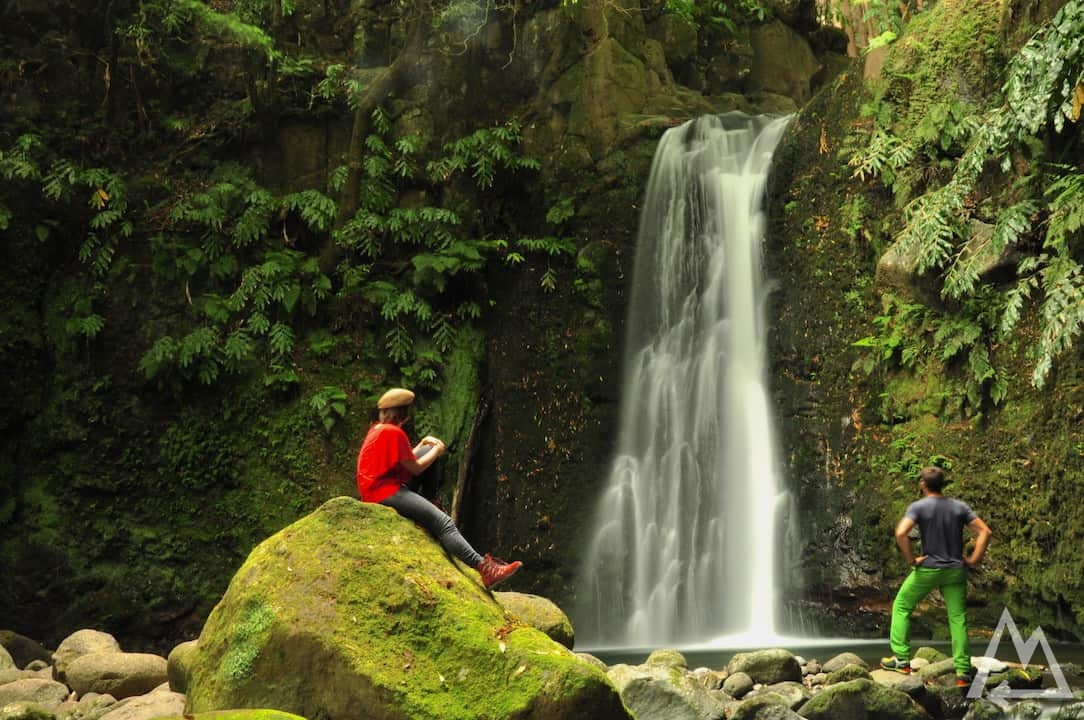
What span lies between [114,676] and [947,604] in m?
6.52

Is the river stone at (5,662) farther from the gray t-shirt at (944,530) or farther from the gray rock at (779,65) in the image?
the gray rock at (779,65)

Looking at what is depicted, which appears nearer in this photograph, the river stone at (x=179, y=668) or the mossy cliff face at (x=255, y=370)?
the river stone at (x=179, y=668)

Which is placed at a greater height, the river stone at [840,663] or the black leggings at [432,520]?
the black leggings at [432,520]

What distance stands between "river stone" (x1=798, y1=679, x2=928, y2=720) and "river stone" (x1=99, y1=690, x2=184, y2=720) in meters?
4.03

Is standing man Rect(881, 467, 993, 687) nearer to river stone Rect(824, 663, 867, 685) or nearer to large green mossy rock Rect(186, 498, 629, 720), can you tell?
river stone Rect(824, 663, 867, 685)

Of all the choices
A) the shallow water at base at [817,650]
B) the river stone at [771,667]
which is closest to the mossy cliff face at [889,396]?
the shallow water at base at [817,650]

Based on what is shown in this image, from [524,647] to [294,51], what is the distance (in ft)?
44.6

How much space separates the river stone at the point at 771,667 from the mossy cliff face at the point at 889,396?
3.39 metres

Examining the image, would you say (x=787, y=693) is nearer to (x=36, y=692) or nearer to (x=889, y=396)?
(x=889, y=396)

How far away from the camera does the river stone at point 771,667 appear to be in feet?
24.8

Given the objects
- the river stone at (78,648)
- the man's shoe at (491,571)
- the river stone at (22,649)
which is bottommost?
the river stone at (22,649)

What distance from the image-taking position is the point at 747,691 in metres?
7.37

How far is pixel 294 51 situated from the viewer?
16750 mm

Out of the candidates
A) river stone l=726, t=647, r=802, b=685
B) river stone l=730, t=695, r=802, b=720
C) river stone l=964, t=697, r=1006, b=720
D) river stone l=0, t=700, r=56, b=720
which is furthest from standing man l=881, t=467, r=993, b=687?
river stone l=0, t=700, r=56, b=720
